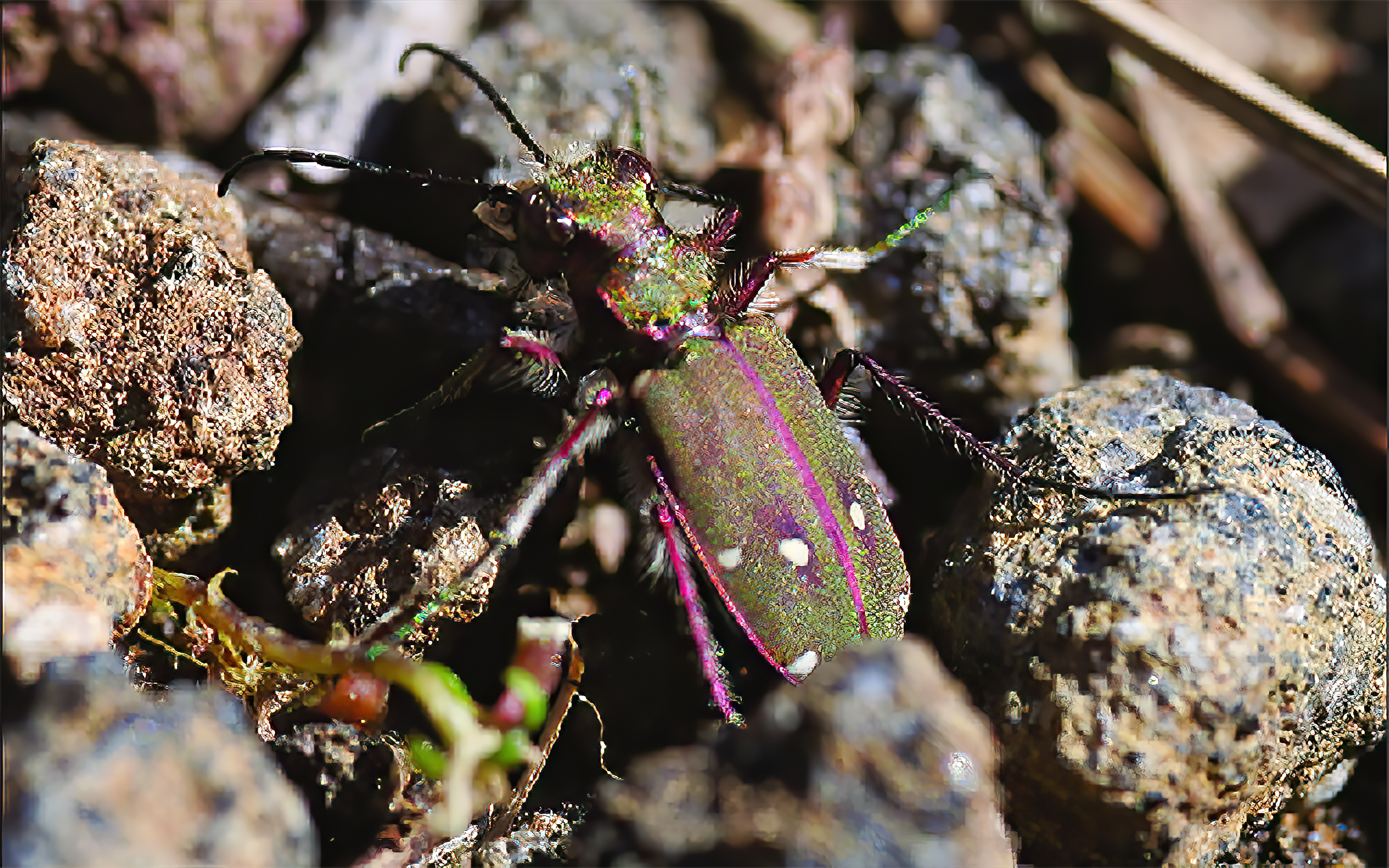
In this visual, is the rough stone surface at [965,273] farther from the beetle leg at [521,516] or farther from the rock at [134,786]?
the rock at [134,786]

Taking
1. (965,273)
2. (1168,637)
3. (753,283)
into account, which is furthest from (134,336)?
(1168,637)

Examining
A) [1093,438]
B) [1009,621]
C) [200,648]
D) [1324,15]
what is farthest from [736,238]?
[1324,15]

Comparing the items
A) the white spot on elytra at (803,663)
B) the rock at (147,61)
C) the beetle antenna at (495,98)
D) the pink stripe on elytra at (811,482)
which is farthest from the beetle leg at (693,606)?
the rock at (147,61)

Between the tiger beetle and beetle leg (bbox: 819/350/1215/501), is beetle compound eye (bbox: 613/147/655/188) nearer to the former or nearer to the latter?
the tiger beetle

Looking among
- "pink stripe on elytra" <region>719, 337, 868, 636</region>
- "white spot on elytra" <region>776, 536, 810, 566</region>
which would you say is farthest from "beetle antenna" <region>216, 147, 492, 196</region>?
"white spot on elytra" <region>776, 536, 810, 566</region>

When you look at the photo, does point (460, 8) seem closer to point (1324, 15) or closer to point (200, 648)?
point (200, 648)

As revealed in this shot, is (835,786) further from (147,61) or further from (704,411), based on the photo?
(147,61)
